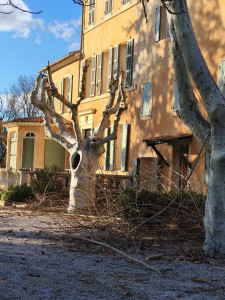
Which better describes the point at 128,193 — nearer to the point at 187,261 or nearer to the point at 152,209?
the point at 152,209

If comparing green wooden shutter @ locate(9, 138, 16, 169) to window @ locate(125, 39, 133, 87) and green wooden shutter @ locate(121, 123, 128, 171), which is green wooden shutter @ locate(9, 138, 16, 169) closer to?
green wooden shutter @ locate(121, 123, 128, 171)

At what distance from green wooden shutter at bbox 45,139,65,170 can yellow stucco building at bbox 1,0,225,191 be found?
5 cm

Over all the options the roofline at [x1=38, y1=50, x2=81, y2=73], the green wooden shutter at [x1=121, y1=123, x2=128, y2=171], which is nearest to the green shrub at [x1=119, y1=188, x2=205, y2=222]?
the green wooden shutter at [x1=121, y1=123, x2=128, y2=171]

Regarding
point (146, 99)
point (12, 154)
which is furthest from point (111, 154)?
point (12, 154)

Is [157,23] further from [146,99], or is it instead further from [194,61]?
[194,61]

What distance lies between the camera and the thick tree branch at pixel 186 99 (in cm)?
768

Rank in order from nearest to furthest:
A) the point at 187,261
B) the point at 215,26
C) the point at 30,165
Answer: the point at 187,261, the point at 215,26, the point at 30,165

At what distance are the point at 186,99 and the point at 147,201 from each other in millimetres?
2565

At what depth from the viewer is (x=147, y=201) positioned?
9.59 m

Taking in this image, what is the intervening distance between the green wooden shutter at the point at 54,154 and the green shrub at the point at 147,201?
1327cm

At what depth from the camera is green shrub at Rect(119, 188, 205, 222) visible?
923 centimetres

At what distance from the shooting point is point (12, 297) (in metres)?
4.75

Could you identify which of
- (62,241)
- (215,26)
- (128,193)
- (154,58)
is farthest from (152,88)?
(62,241)

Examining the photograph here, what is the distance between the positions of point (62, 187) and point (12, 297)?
11.3 metres
